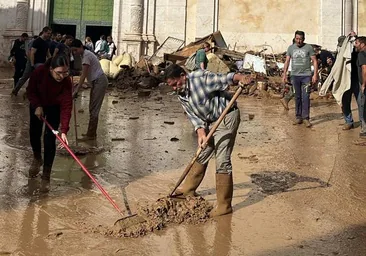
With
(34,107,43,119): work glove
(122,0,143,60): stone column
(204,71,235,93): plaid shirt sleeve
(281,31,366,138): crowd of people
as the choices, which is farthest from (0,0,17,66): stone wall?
(204,71,235,93): plaid shirt sleeve

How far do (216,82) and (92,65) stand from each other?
3673mm

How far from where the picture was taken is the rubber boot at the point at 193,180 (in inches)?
190

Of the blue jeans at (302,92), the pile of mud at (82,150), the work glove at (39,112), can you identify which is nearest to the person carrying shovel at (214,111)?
the work glove at (39,112)

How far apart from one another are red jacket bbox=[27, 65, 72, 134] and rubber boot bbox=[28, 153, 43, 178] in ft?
2.48

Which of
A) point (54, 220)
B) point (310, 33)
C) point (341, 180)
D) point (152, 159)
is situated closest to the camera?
point (54, 220)

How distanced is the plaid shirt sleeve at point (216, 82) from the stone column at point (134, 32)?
15.3 m

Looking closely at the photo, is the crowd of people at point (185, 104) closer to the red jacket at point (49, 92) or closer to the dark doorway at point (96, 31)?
the red jacket at point (49, 92)

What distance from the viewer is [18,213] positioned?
14.1 ft

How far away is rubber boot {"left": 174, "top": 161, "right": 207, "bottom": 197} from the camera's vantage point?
15.9 feet

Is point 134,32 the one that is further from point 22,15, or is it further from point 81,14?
point 22,15

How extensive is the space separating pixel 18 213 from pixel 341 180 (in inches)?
142

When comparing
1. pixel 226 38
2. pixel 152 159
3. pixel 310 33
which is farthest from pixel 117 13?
pixel 152 159

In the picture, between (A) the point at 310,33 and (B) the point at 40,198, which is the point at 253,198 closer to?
(B) the point at 40,198


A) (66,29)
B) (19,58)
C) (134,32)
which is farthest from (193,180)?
(66,29)
